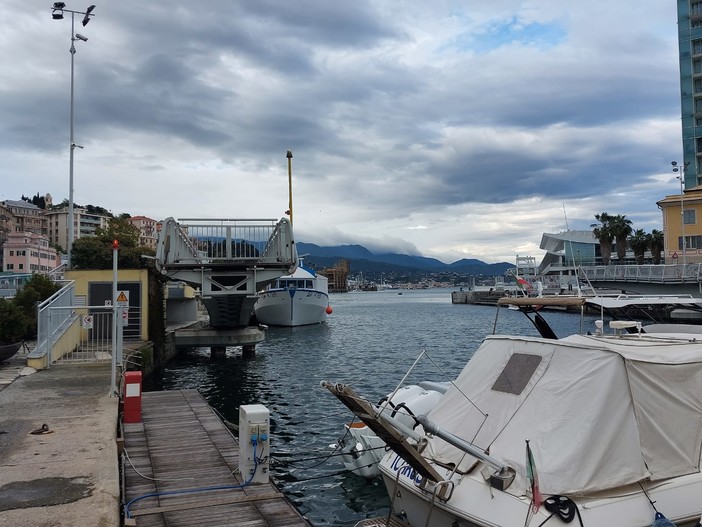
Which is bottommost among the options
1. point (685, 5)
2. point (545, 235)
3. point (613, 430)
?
point (613, 430)

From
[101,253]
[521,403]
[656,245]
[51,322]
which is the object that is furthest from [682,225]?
[521,403]

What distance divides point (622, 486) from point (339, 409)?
12448mm

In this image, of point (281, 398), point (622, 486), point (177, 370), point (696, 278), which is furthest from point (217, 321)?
point (696, 278)

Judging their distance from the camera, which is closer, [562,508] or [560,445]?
[562,508]

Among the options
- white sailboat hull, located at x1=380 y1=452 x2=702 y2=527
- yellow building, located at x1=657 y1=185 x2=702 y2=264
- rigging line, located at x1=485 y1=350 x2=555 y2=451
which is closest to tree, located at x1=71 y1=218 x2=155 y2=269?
white sailboat hull, located at x1=380 y1=452 x2=702 y2=527

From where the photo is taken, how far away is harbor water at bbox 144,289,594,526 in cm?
1135

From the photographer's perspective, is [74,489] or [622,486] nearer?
[622,486]

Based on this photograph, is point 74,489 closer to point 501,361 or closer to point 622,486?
point 501,361

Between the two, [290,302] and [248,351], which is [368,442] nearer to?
[248,351]

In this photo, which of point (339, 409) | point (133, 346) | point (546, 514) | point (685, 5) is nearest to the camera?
point (546, 514)

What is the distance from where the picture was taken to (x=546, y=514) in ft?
19.5

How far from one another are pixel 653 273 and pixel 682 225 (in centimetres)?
1361

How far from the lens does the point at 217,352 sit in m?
33.1

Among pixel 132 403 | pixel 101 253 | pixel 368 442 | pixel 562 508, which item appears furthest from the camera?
pixel 101 253
